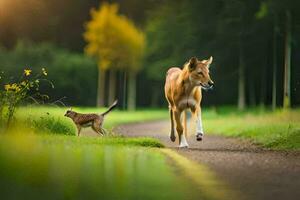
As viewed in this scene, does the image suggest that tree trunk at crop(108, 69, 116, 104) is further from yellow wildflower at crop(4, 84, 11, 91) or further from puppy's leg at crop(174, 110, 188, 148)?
puppy's leg at crop(174, 110, 188, 148)

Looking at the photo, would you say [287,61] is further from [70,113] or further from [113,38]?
[70,113]

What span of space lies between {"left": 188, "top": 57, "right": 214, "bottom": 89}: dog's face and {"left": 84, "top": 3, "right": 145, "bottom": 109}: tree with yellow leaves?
868 inches

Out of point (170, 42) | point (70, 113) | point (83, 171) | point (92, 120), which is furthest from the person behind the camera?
point (170, 42)

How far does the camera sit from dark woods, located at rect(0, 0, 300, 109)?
39031 millimetres

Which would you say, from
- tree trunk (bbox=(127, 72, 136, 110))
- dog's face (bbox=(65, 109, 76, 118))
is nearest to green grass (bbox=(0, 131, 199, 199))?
dog's face (bbox=(65, 109, 76, 118))

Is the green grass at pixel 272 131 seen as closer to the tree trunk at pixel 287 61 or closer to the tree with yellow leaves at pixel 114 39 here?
the tree trunk at pixel 287 61

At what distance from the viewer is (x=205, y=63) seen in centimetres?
1363

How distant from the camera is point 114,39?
3612 centimetres

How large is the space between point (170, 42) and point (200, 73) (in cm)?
2761

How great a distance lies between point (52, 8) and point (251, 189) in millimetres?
35612

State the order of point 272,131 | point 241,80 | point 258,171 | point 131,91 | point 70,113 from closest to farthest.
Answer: point 258,171 < point 70,113 < point 272,131 < point 241,80 < point 131,91

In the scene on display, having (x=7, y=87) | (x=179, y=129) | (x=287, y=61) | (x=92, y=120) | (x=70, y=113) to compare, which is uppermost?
(x=287, y=61)

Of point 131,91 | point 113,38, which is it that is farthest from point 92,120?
point 131,91

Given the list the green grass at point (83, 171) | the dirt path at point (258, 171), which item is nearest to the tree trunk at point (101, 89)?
the green grass at point (83, 171)
